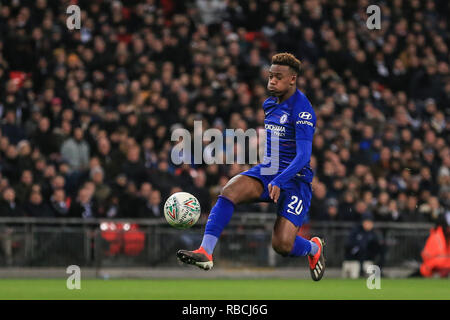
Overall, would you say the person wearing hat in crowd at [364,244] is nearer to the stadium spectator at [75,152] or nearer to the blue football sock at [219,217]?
the stadium spectator at [75,152]

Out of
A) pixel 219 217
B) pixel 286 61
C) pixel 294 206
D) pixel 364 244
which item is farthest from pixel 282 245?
pixel 364 244

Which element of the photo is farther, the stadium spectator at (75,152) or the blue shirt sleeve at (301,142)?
the stadium spectator at (75,152)

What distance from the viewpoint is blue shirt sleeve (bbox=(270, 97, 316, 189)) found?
910 centimetres

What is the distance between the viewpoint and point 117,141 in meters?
17.3

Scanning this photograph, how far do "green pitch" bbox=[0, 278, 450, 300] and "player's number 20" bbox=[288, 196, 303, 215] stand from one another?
2.41 metres

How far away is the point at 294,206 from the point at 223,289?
4366mm

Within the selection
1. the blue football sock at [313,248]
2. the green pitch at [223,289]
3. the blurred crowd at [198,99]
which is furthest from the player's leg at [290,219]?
the blurred crowd at [198,99]

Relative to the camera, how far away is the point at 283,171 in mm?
9148

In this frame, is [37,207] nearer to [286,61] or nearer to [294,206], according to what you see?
[294,206]

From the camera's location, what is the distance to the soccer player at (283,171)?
9.19 meters

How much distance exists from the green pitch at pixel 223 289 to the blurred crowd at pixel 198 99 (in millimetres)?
1822
